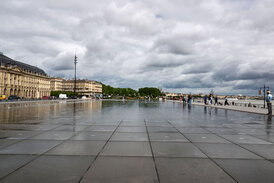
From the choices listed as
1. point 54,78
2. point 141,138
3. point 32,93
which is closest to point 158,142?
point 141,138

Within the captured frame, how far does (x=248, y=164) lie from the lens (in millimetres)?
4910

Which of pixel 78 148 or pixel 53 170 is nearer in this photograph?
pixel 53 170

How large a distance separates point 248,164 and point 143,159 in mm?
2637

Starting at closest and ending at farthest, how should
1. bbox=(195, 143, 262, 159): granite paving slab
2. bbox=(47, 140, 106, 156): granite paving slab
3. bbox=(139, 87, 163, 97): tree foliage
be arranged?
bbox=(195, 143, 262, 159): granite paving slab → bbox=(47, 140, 106, 156): granite paving slab → bbox=(139, 87, 163, 97): tree foliage

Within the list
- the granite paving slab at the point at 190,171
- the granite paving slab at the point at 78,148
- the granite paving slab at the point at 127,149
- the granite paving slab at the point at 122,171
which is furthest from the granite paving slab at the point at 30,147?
the granite paving slab at the point at 190,171

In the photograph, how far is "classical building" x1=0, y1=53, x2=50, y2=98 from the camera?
10200cm

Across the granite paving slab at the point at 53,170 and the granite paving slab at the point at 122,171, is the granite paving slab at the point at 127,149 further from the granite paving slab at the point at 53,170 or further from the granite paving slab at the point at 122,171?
the granite paving slab at the point at 53,170

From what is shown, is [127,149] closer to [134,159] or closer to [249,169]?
[134,159]

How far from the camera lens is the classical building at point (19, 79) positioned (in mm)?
102000

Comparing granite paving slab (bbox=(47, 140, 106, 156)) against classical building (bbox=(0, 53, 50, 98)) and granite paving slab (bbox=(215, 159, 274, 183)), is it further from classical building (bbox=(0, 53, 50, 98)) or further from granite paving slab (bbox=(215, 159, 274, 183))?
classical building (bbox=(0, 53, 50, 98))

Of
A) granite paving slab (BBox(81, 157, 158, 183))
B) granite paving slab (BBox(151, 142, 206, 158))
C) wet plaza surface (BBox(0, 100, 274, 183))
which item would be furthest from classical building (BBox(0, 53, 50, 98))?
granite paving slab (BBox(81, 157, 158, 183))

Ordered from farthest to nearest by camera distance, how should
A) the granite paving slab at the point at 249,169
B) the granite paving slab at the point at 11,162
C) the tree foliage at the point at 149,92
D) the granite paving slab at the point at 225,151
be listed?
1. the tree foliage at the point at 149,92
2. the granite paving slab at the point at 225,151
3. the granite paving slab at the point at 11,162
4. the granite paving slab at the point at 249,169

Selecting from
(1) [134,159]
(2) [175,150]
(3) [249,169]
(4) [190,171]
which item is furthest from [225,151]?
(1) [134,159]

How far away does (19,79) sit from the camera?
11556 centimetres
